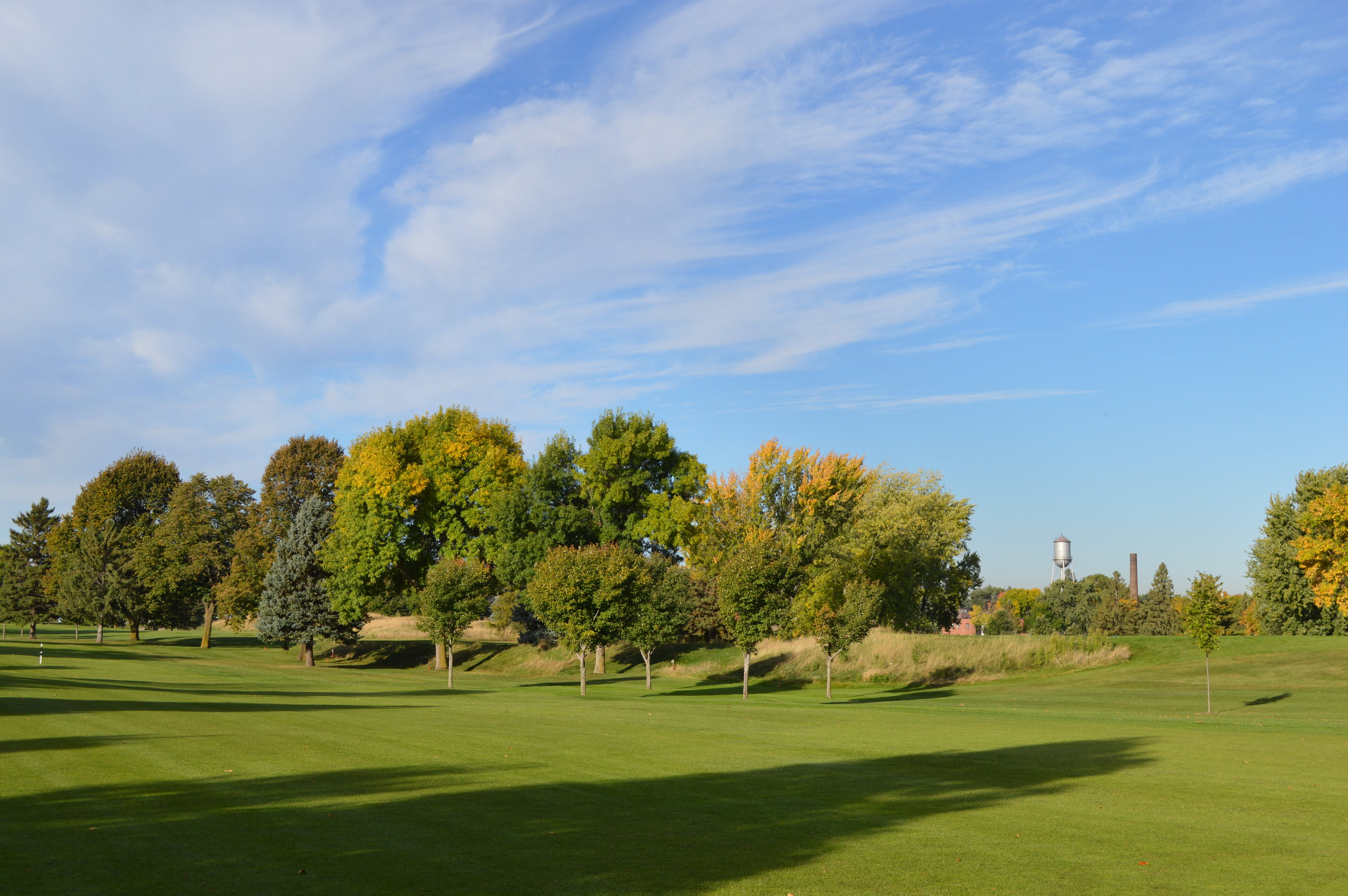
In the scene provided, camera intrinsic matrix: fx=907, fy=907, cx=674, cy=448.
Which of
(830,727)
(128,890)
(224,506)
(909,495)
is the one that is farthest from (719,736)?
(224,506)

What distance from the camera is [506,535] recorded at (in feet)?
198

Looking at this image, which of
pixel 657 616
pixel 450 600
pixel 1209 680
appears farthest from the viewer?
pixel 657 616

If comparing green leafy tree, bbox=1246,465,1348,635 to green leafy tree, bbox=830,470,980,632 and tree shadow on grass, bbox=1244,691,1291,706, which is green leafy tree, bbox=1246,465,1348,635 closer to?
green leafy tree, bbox=830,470,980,632

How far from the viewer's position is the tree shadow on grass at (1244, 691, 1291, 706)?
36.4m

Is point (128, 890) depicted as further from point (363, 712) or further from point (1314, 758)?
point (1314, 758)

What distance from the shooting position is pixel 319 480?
Result: 77.8m

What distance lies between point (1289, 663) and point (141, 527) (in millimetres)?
88381

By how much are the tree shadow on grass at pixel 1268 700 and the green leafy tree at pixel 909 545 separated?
970 inches

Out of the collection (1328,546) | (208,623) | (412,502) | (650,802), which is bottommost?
(208,623)

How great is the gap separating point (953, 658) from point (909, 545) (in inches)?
538

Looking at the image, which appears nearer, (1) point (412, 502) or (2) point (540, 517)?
(2) point (540, 517)

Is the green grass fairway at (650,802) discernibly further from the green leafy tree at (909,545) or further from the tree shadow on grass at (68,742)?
the green leafy tree at (909,545)

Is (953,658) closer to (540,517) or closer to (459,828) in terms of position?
(540,517)

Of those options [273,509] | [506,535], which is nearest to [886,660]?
[506,535]
